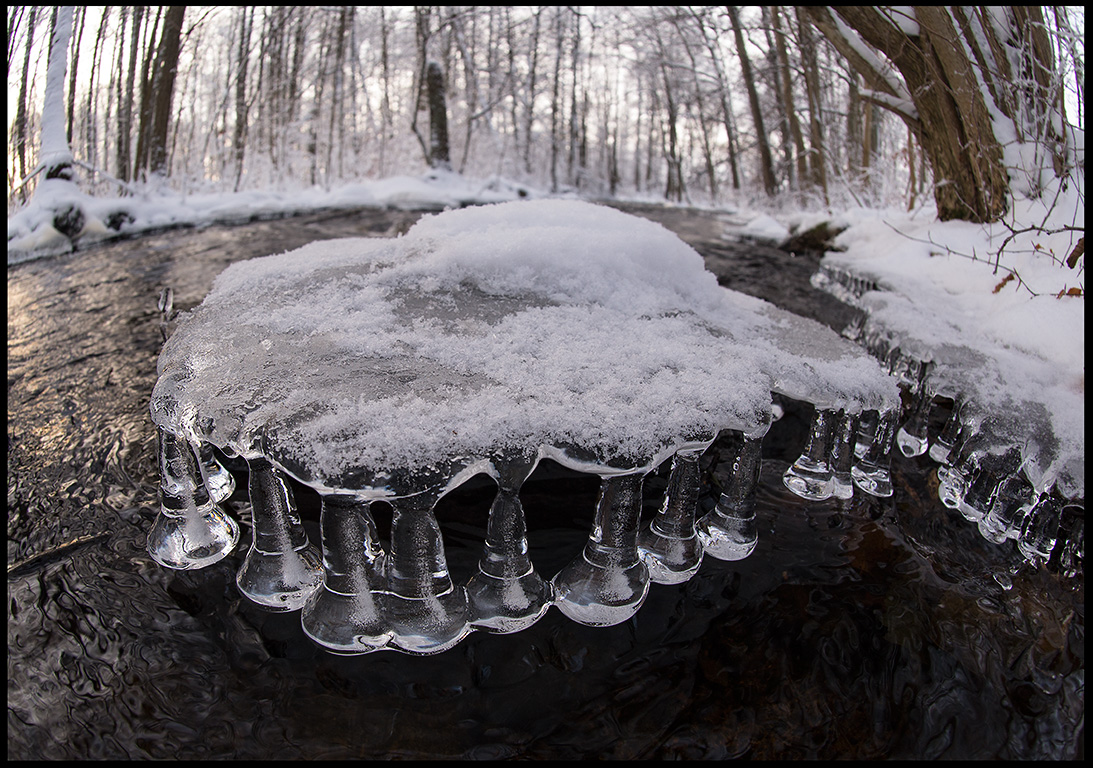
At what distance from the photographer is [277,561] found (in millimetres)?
1303

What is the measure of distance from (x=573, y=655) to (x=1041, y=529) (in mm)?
1385

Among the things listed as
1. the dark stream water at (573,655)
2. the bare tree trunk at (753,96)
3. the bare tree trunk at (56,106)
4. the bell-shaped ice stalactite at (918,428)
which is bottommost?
the dark stream water at (573,655)

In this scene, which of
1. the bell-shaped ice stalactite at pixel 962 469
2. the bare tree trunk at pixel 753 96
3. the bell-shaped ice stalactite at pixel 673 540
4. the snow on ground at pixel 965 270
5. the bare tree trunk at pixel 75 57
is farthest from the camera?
the bare tree trunk at pixel 753 96

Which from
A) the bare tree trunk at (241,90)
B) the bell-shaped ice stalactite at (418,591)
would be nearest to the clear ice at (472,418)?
the bell-shaped ice stalactite at (418,591)

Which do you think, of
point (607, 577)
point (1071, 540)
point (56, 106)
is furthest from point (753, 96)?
point (607, 577)

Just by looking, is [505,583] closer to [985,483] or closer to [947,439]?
[985,483]

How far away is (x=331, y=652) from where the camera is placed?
1215mm

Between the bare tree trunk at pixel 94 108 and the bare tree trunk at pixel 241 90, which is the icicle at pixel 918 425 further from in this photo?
the bare tree trunk at pixel 241 90

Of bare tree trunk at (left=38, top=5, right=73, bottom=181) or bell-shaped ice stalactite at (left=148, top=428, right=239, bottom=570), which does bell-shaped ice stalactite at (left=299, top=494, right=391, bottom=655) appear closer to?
bell-shaped ice stalactite at (left=148, top=428, right=239, bottom=570)

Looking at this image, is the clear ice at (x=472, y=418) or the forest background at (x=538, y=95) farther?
the forest background at (x=538, y=95)

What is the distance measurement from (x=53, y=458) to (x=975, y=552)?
283 centimetres

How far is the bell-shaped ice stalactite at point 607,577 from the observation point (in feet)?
4.15

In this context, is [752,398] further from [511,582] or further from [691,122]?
[691,122]

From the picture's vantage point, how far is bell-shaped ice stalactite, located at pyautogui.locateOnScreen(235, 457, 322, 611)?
4.17 ft
